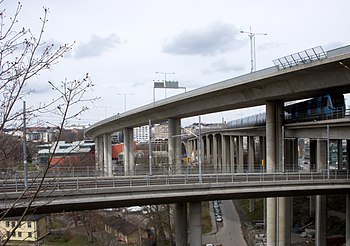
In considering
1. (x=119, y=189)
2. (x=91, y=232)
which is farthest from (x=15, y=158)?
(x=91, y=232)

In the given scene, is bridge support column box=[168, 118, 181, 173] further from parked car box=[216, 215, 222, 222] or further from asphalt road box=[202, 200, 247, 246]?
parked car box=[216, 215, 222, 222]

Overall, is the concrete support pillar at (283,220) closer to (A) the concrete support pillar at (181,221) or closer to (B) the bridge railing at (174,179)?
(B) the bridge railing at (174,179)

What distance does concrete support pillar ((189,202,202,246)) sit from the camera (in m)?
25.0

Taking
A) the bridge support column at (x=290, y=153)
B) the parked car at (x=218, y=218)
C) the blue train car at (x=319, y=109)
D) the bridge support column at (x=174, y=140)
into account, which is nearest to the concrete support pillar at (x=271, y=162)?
the blue train car at (x=319, y=109)

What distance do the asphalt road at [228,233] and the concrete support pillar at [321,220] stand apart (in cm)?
933

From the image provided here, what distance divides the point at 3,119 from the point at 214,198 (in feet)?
70.3

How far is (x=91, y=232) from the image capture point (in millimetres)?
44844

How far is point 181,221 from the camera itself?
27000 millimetres

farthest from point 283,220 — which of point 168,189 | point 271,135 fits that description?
point 168,189

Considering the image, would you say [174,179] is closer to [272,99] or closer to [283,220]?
[272,99]

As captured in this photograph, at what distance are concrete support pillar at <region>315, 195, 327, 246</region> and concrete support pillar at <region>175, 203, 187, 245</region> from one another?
56.3ft

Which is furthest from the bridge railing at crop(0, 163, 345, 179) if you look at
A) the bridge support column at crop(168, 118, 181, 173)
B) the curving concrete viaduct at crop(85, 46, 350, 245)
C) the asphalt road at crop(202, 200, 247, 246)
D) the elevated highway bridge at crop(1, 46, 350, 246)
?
the asphalt road at crop(202, 200, 247, 246)

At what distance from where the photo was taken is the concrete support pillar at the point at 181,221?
87.7 feet

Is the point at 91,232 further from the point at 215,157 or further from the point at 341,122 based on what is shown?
the point at 215,157
